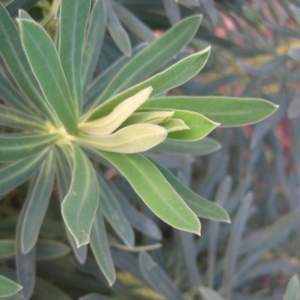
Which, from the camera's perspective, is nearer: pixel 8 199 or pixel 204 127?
pixel 204 127

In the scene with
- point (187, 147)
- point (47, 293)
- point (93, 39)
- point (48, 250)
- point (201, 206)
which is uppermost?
point (93, 39)

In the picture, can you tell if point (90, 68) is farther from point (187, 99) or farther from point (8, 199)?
point (8, 199)

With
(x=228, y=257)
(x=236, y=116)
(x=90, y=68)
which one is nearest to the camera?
(x=236, y=116)

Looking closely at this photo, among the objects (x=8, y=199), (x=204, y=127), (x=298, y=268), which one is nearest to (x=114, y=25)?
(x=204, y=127)

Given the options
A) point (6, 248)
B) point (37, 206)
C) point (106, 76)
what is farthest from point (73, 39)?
point (6, 248)

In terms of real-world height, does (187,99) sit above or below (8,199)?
above

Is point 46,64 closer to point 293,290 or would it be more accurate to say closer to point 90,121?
point 90,121

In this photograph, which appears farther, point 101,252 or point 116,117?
point 101,252
